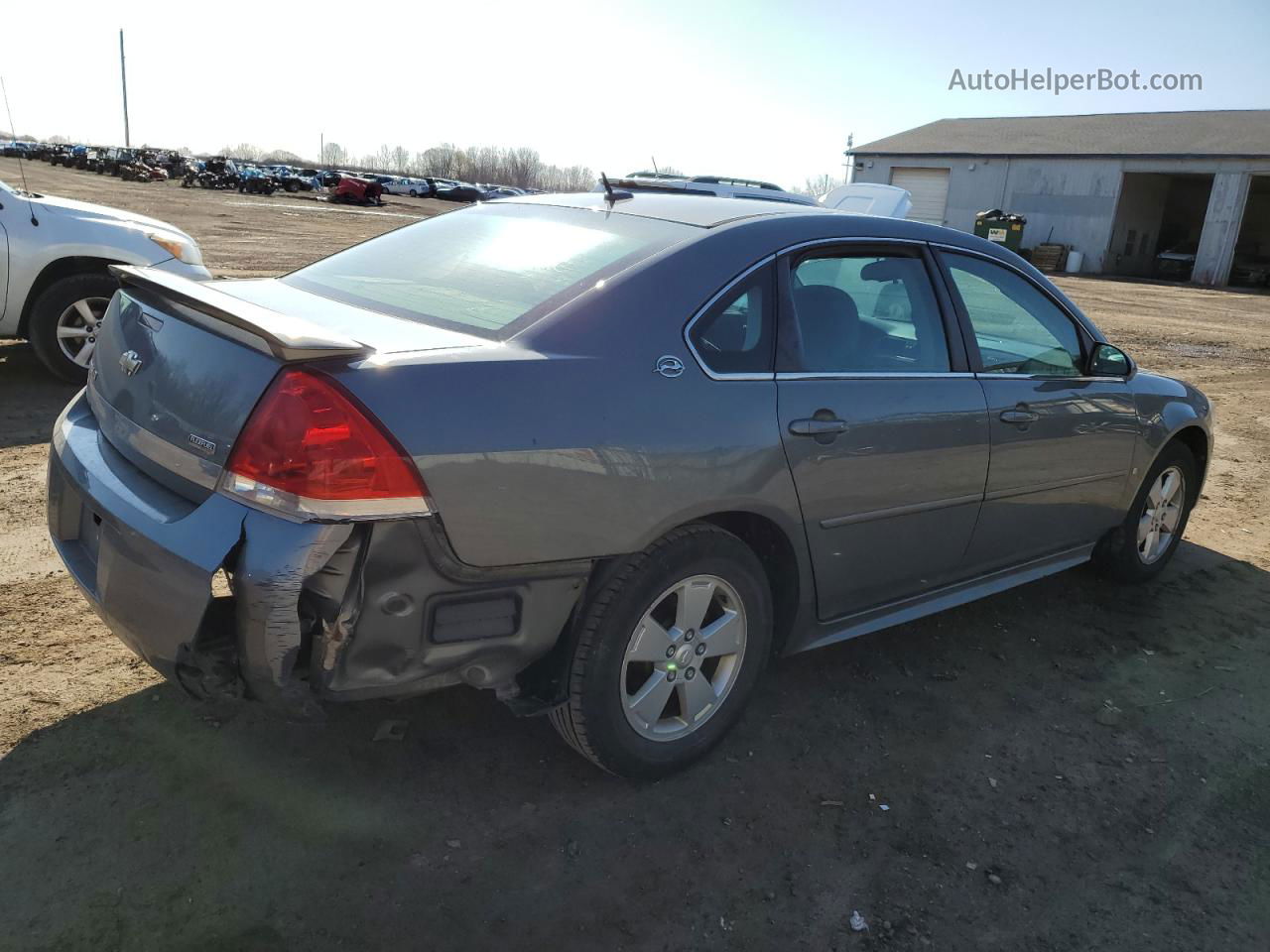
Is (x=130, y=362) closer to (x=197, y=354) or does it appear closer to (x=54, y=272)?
(x=197, y=354)

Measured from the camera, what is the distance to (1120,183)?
121 feet

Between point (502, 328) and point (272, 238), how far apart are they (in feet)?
68.6

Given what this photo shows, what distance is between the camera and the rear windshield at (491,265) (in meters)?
2.69

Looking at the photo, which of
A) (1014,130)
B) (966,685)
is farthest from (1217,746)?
(1014,130)

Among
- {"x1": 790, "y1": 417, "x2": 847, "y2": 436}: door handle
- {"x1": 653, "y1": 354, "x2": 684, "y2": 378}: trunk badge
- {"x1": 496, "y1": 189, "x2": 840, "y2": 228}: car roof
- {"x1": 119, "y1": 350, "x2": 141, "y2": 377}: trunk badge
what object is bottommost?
{"x1": 790, "y1": 417, "x2": 847, "y2": 436}: door handle

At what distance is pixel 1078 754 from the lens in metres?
3.30

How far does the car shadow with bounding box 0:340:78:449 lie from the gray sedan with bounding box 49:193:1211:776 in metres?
3.39

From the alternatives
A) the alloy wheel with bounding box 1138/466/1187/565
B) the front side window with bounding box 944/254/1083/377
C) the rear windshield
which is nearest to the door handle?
the rear windshield

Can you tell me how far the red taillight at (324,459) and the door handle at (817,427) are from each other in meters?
1.20

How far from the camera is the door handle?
2.86m

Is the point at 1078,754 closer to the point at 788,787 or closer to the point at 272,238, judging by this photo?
the point at 788,787

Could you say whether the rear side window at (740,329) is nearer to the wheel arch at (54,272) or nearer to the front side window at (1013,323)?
the front side window at (1013,323)

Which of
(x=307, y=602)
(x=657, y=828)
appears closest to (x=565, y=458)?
(x=307, y=602)

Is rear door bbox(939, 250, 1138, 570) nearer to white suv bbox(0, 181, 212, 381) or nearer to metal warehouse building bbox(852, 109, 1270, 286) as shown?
white suv bbox(0, 181, 212, 381)
